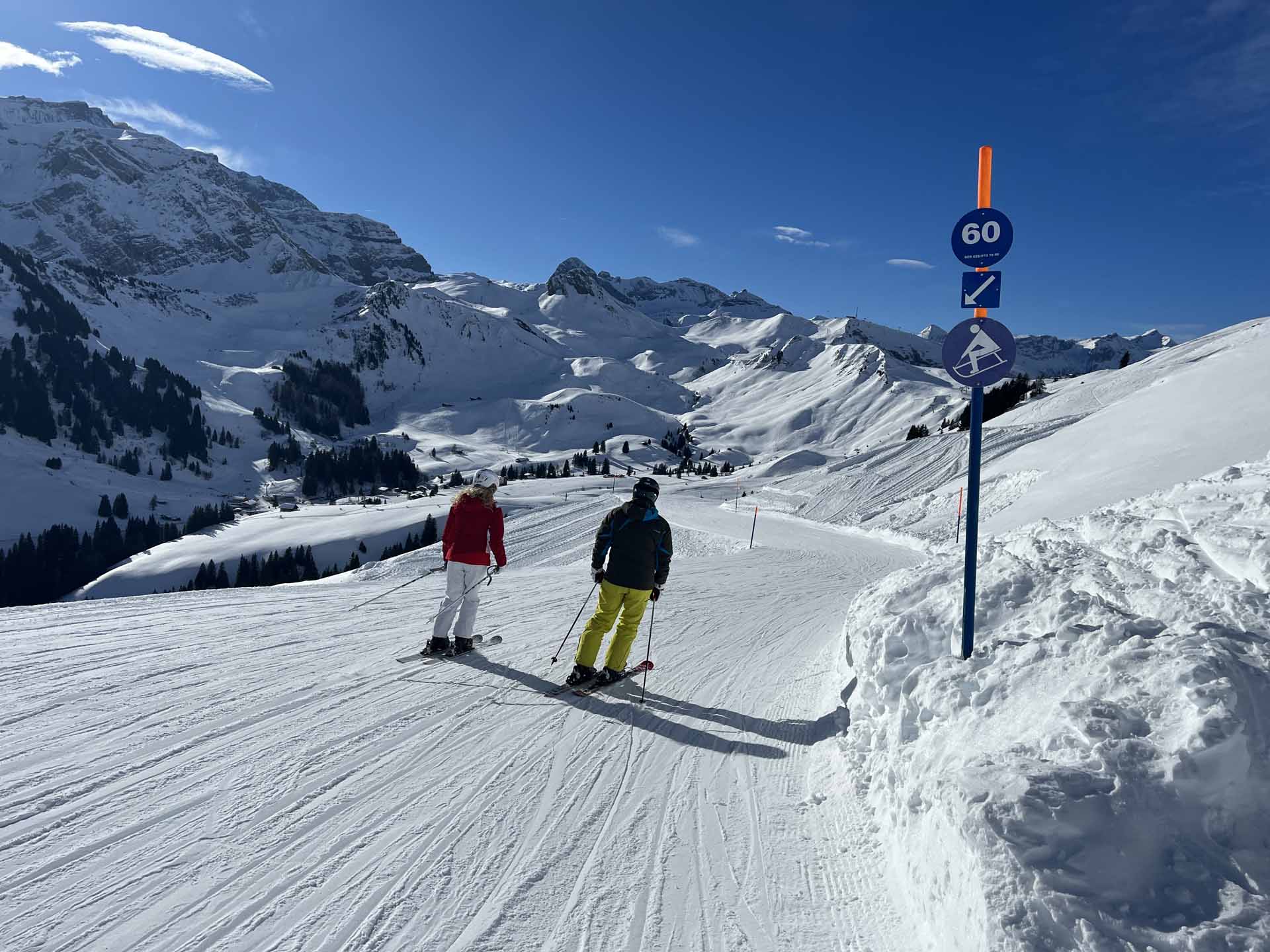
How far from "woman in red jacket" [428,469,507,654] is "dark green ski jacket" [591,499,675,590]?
1.61 m

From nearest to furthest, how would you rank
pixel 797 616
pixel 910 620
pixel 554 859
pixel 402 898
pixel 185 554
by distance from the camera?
pixel 402 898 < pixel 554 859 < pixel 910 620 < pixel 797 616 < pixel 185 554

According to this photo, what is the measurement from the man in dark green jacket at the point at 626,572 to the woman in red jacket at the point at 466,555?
157cm

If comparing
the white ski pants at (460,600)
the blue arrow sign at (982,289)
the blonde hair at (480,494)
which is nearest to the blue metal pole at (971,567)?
the blue arrow sign at (982,289)

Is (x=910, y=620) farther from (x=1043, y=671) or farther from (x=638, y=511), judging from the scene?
(x=638, y=511)

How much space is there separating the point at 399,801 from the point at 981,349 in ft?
18.8

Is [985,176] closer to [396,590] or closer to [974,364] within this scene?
[974,364]

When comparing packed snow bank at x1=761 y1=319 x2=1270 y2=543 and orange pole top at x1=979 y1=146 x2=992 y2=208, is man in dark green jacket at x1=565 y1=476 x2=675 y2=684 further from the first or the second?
packed snow bank at x1=761 y1=319 x2=1270 y2=543

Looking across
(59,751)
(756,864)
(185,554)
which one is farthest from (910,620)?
(185,554)

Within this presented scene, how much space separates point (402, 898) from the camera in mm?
3738

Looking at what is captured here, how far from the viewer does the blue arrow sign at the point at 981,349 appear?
527cm


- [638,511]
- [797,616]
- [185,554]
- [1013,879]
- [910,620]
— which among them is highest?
[638,511]

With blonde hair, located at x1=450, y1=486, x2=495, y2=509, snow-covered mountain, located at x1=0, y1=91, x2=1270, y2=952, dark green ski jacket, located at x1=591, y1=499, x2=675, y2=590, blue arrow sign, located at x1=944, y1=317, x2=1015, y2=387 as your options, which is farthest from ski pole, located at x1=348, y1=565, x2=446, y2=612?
blue arrow sign, located at x1=944, y1=317, x2=1015, y2=387

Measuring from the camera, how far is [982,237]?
5254 millimetres

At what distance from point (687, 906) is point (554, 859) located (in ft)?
2.97
